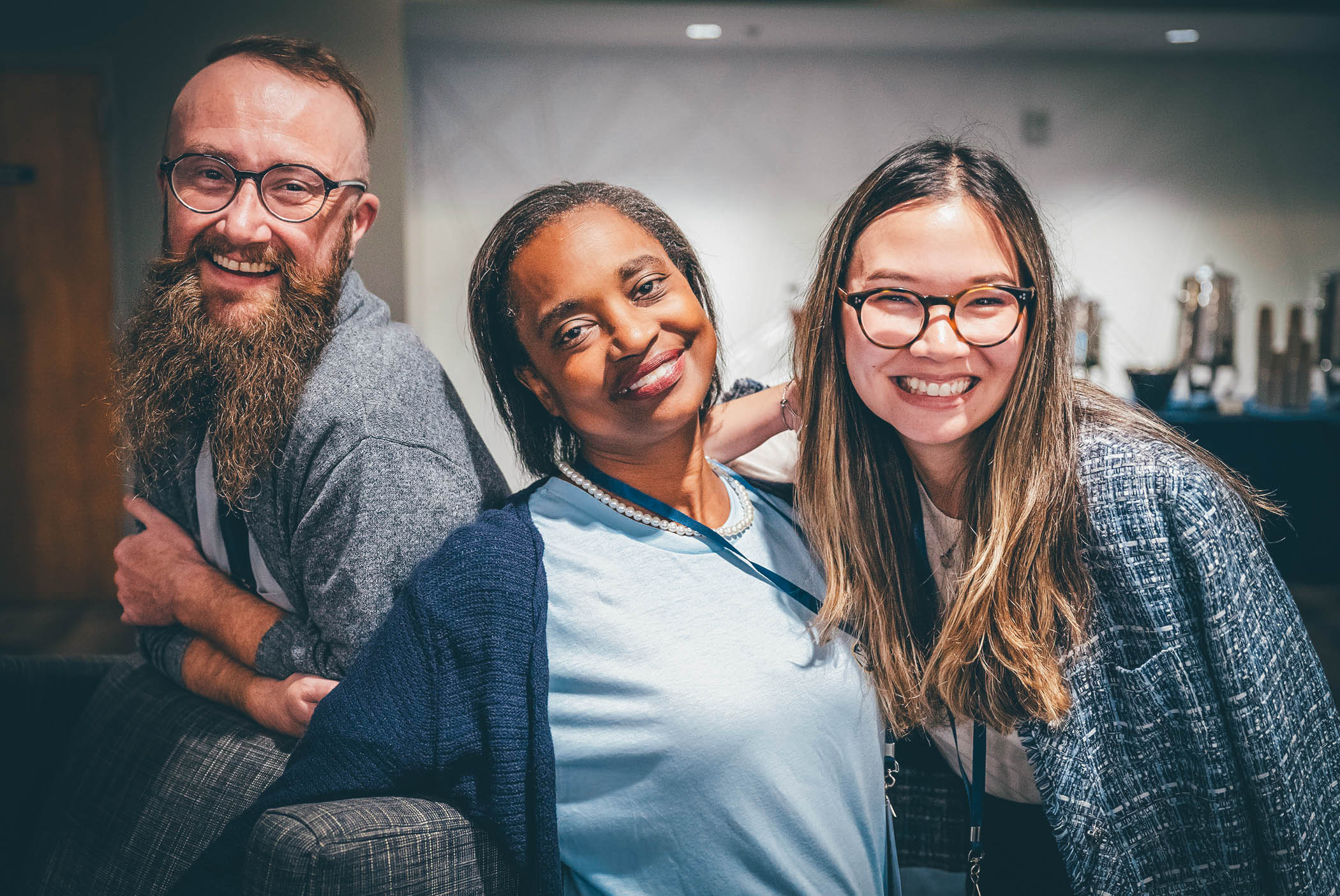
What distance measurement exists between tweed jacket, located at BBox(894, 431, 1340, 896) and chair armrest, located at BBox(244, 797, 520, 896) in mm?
670

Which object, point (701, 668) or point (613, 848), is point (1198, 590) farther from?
point (613, 848)

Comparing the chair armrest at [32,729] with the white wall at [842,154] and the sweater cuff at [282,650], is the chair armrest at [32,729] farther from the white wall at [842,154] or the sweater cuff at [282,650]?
the white wall at [842,154]

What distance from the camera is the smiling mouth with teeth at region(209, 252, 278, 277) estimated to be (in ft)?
4.14

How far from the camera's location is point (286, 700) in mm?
1156

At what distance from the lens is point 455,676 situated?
3.32 feet

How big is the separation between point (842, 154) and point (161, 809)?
14.6 feet

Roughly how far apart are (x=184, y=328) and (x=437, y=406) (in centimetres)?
37

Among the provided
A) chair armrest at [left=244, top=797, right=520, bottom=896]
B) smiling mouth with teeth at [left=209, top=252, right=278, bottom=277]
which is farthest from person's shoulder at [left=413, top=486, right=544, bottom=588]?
smiling mouth with teeth at [left=209, top=252, right=278, bottom=277]

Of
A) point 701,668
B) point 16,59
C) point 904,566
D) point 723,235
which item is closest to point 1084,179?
point 723,235

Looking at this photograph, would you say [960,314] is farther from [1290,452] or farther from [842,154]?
[842,154]

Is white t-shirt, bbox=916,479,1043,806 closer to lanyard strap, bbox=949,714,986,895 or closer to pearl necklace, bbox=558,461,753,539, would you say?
lanyard strap, bbox=949,714,986,895

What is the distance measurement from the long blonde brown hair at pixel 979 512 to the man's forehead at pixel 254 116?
0.74 metres

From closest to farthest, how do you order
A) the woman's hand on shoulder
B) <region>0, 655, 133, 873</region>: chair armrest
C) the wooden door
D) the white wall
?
the woman's hand on shoulder < <region>0, 655, 133, 873</region>: chair armrest < the wooden door < the white wall

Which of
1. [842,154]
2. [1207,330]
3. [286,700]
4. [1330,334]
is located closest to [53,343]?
[286,700]
